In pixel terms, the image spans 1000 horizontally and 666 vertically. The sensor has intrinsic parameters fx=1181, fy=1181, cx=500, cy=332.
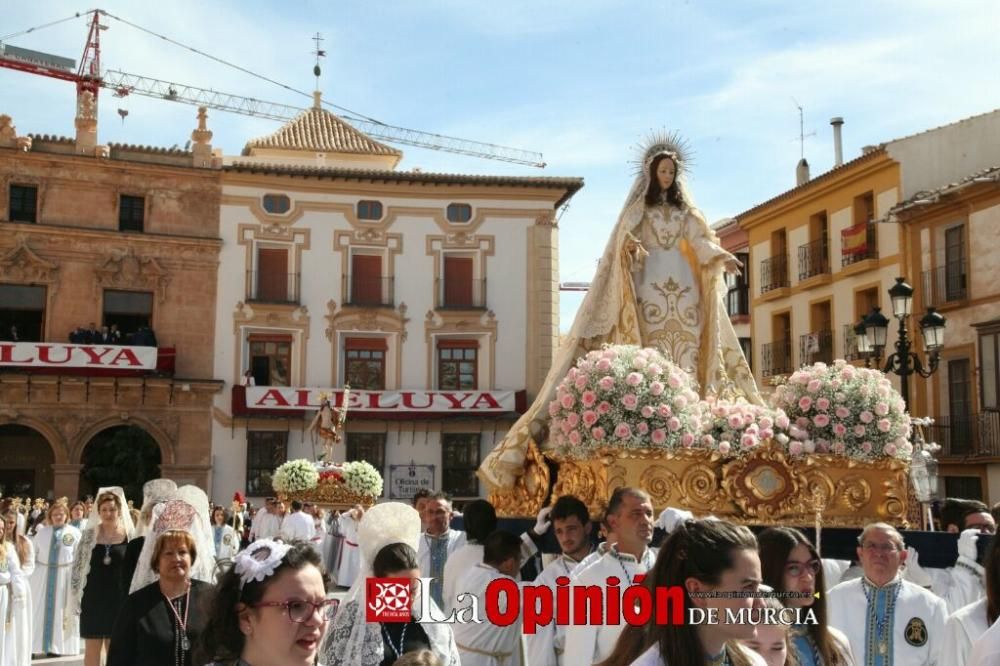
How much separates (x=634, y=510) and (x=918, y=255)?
23.5 metres

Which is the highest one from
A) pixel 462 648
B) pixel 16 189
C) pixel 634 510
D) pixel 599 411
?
pixel 16 189

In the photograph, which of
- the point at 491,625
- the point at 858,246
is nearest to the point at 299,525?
the point at 491,625

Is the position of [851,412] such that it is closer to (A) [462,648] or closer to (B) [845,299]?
(A) [462,648]

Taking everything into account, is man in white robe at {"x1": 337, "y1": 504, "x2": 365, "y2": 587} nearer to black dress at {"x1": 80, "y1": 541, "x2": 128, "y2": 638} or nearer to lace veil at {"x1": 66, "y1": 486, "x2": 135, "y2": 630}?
lace veil at {"x1": 66, "y1": 486, "x2": 135, "y2": 630}

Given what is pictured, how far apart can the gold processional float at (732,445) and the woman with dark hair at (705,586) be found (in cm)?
516

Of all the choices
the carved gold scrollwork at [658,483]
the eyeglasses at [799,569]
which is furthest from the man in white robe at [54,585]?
the eyeglasses at [799,569]

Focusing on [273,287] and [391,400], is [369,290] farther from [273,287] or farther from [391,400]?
[391,400]

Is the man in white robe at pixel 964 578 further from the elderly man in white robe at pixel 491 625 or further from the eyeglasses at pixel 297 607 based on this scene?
the eyeglasses at pixel 297 607

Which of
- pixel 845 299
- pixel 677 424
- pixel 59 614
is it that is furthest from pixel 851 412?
pixel 845 299

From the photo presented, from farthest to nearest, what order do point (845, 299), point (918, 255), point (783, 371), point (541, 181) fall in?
point (541, 181) → point (783, 371) → point (845, 299) → point (918, 255)

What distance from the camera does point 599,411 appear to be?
8414 millimetres

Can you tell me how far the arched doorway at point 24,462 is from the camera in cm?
3331

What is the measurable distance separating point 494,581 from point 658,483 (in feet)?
8.98

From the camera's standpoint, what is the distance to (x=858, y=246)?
95.8ft
